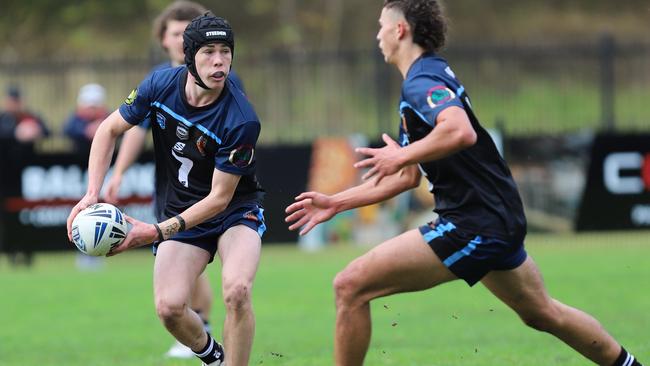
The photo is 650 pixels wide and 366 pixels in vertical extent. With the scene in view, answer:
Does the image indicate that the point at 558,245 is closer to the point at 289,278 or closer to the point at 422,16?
the point at 289,278

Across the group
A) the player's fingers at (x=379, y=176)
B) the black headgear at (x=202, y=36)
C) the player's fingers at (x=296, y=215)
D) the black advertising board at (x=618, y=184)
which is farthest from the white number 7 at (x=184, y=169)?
the black advertising board at (x=618, y=184)

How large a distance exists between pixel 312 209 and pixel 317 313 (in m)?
5.63

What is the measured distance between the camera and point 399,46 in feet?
21.6

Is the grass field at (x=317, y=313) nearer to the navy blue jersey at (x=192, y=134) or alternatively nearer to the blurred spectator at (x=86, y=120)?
the navy blue jersey at (x=192, y=134)

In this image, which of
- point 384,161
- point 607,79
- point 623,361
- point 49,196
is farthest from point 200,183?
point 607,79

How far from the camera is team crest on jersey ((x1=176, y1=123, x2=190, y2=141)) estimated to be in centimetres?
724

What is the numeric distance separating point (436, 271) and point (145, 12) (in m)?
28.2

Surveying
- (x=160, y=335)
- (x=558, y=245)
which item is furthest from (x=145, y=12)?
(x=160, y=335)

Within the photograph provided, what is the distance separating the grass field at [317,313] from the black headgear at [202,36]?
6.80ft

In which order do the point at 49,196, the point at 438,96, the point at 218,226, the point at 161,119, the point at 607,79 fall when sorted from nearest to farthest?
1. the point at 438,96
2. the point at 161,119
3. the point at 218,226
4. the point at 49,196
5. the point at 607,79

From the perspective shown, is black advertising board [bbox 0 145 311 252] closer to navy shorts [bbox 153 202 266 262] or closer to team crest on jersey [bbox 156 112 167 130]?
navy shorts [bbox 153 202 266 262]

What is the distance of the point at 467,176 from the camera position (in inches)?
254

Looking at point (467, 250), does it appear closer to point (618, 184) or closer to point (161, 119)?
point (161, 119)

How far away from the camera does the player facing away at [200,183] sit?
6988mm
